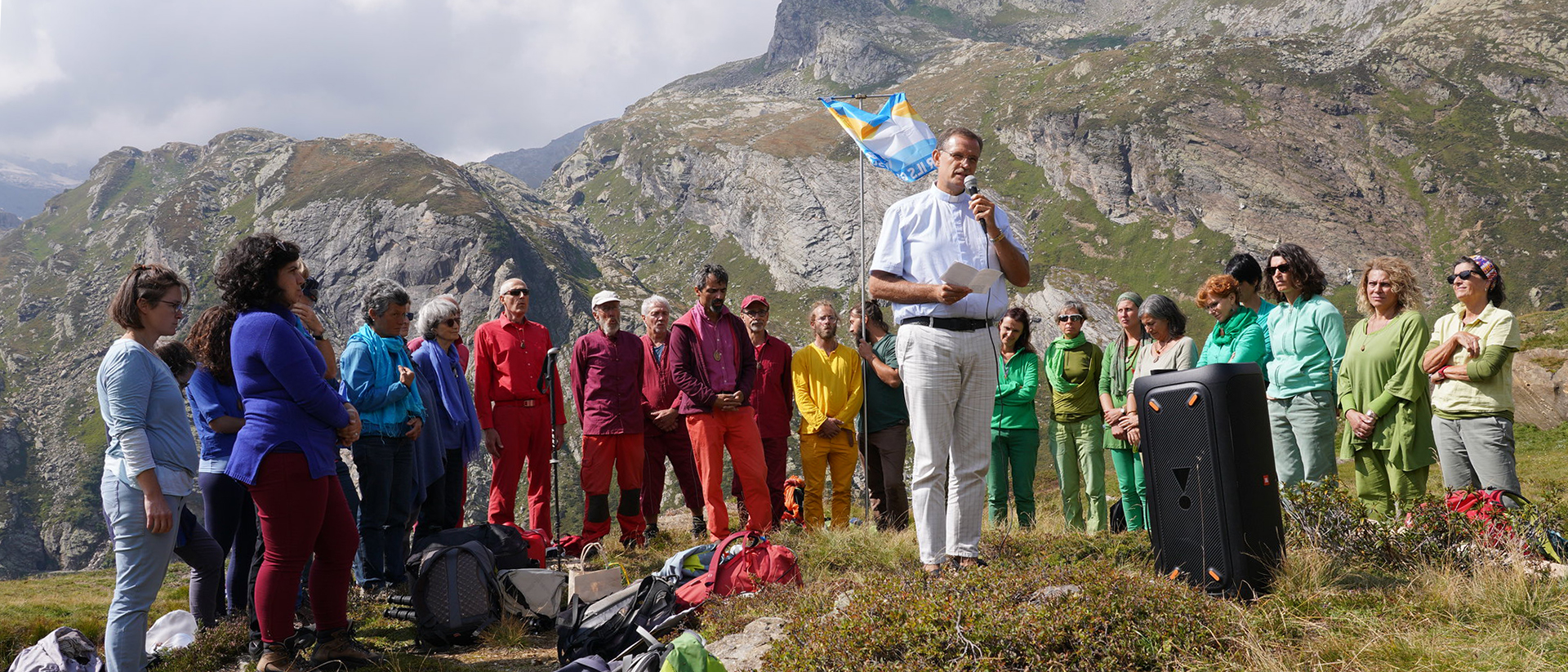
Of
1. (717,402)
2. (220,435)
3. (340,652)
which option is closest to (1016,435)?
(717,402)

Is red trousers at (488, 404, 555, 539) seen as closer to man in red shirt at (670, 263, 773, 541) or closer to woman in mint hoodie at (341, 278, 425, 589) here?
woman in mint hoodie at (341, 278, 425, 589)

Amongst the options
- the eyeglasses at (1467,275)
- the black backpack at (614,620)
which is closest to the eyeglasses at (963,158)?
the black backpack at (614,620)

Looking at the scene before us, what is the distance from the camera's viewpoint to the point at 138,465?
4.28 metres

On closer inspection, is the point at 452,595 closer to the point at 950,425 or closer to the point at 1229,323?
the point at 950,425

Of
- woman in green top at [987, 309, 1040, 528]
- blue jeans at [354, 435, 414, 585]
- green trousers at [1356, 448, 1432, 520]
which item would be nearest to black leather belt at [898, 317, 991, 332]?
green trousers at [1356, 448, 1432, 520]

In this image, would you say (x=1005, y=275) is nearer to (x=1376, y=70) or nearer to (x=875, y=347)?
(x=875, y=347)

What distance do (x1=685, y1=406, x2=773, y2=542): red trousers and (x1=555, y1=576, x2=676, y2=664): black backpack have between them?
7.87ft

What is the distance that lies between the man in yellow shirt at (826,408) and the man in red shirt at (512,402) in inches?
97.9

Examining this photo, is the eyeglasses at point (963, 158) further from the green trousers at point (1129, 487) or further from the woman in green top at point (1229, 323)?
the green trousers at point (1129, 487)

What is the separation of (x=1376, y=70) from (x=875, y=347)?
20057 centimetres

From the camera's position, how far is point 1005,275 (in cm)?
487

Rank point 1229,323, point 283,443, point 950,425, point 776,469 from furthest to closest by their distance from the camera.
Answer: point 776,469
point 1229,323
point 950,425
point 283,443

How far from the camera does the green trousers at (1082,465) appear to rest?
836cm

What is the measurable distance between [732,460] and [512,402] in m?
2.30
